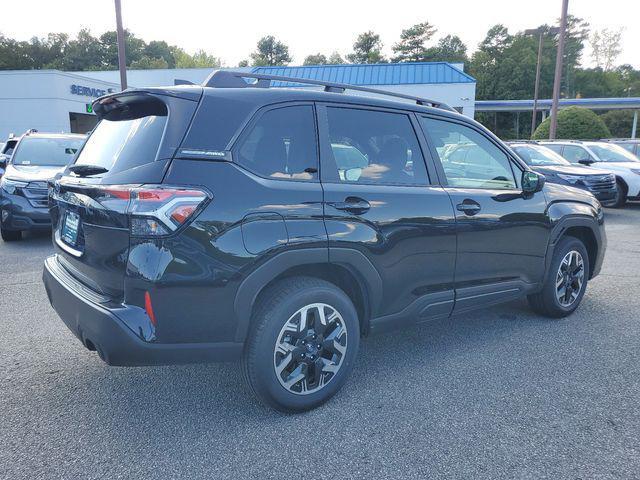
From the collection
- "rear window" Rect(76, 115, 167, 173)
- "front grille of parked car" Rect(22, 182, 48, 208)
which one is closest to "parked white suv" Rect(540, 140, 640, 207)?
"front grille of parked car" Rect(22, 182, 48, 208)

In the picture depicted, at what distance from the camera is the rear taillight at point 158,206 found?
2.41m

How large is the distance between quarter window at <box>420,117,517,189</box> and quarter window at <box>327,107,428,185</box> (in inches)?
9.3

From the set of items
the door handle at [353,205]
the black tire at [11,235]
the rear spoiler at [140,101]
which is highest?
the rear spoiler at [140,101]

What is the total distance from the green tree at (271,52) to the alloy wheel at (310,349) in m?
89.9

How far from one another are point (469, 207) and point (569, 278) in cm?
170

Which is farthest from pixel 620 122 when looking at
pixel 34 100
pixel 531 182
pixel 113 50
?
pixel 113 50

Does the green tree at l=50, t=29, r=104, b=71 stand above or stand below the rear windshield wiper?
above

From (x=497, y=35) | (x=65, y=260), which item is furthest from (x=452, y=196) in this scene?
(x=497, y=35)

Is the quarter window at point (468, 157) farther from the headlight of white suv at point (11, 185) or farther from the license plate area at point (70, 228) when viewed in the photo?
the headlight of white suv at point (11, 185)

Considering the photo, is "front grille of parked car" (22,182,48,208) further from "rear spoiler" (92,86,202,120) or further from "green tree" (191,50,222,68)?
"green tree" (191,50,222,68)

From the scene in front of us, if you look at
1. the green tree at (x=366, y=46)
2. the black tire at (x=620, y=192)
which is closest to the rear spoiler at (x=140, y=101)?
the black tire at (x=620, y=192)

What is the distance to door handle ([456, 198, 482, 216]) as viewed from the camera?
11.6ft

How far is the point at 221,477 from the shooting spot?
2395 mm

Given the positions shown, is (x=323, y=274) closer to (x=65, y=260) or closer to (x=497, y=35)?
(x=65, y=260)
